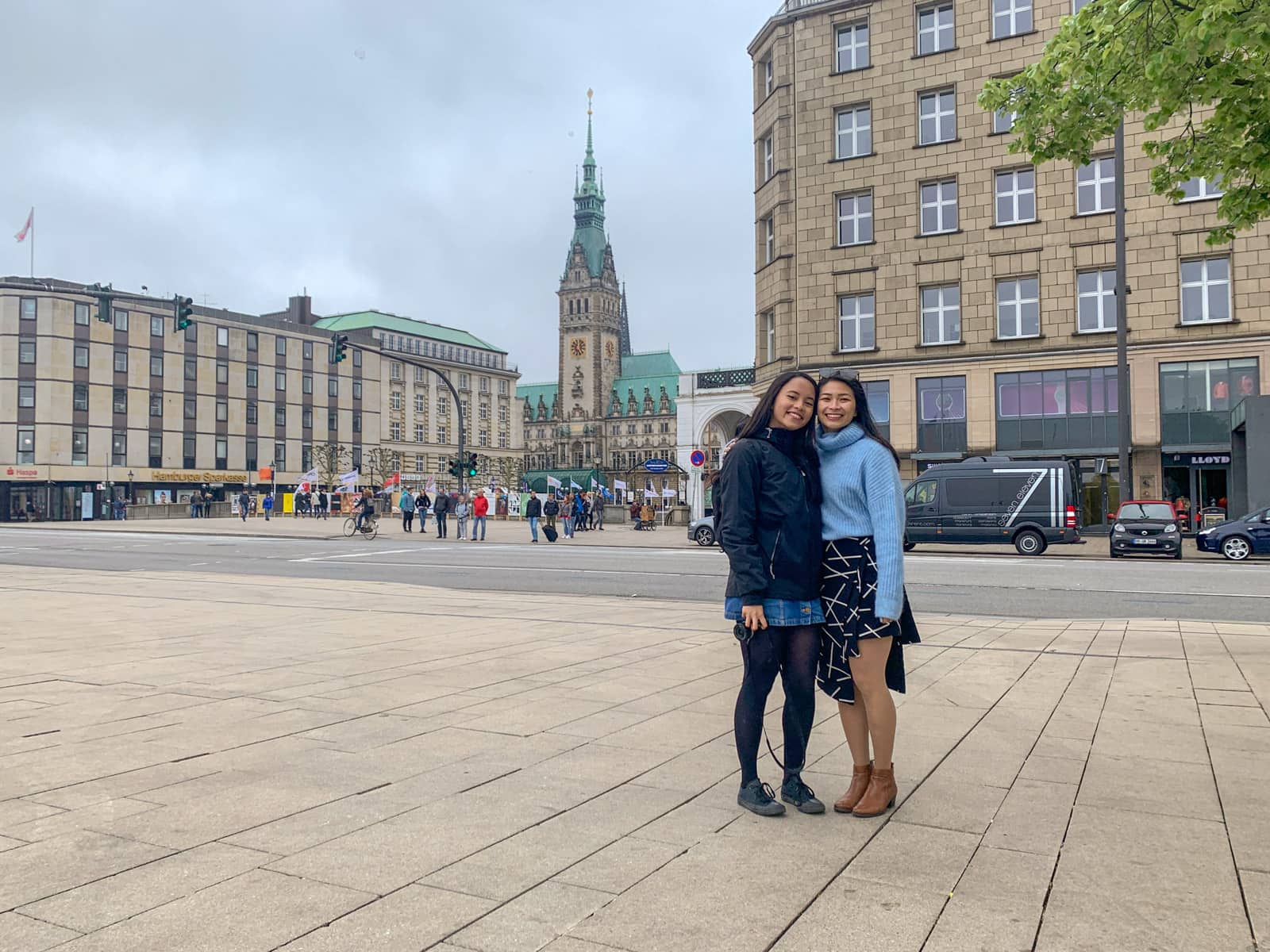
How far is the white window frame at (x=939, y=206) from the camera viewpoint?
3450cm

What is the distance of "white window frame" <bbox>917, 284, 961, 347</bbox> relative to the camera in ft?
113

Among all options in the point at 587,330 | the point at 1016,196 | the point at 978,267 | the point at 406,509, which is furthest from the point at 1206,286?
the point at 587,330

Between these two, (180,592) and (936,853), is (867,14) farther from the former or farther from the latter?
(936,853)

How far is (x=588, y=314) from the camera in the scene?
551ft

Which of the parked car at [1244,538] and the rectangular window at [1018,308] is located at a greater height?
the rectangular window at [1018,308]

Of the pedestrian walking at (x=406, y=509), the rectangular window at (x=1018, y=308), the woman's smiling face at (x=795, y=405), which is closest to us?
the woman's smiling face at (x=795, y=405)

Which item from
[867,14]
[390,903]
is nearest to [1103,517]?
[867,14]

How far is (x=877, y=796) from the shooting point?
403 cm

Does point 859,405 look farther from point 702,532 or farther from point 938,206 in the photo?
point 938,206

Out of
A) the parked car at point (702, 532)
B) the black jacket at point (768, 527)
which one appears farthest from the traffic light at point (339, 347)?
the black jacket at point (768, 527)

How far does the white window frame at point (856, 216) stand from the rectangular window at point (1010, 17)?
6446 mm

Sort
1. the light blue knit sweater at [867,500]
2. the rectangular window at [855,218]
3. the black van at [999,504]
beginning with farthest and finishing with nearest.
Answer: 1. the rectangular window at [855,218]
2. the black van at [999,504]
3. the light blue knit sweater at [867,500]

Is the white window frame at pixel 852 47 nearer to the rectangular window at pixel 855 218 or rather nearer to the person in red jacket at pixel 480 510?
the rectangular window at pixel 855 218

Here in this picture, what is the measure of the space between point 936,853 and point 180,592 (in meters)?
12.6
